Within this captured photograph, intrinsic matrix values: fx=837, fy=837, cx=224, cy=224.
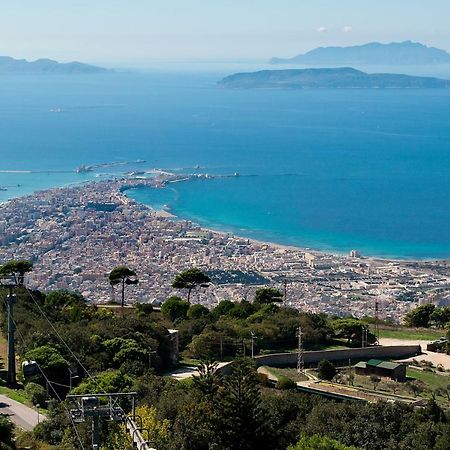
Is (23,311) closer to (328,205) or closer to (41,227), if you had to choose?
(41,227)

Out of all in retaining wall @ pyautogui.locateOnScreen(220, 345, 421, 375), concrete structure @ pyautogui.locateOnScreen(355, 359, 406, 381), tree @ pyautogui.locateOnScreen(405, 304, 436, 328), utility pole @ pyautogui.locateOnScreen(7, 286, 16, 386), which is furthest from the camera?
tree @ pyautogui.locateOnScreen(405, 304, 436, 328)

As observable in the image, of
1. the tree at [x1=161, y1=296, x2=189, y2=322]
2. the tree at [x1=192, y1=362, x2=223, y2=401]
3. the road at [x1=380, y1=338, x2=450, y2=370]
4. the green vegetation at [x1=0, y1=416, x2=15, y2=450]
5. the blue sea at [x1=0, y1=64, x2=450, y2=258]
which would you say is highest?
the green vegetation at [x1=0, y1=416, x2=15, y2=450]

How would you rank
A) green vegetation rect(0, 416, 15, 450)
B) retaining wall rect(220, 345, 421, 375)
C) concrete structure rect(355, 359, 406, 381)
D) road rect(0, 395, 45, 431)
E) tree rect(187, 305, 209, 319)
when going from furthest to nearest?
1. tree rect(187, 305, 209, 319)
2. retaining wall rect(220, 345, 421, 375)
3. concrete structure rect(355, 359, 406, 381)
4. road rect(0, 395, 45, 431)
5. green vegetation rect(0, 416, 15, 450)

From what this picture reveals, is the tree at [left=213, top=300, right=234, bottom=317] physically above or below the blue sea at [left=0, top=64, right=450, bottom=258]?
above

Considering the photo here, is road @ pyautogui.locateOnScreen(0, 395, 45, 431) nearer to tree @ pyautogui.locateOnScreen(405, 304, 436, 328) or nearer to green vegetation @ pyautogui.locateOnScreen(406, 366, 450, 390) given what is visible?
green vegetation @ pyautogui.locateOnScreen(406, 366, 450, 390)

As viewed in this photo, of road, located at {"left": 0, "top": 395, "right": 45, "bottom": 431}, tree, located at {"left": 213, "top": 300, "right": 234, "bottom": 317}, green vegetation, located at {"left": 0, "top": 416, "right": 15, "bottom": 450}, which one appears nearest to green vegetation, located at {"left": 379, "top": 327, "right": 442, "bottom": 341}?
tree, located at {"left": 213, "top": 300, "right": 234, "bottom": 317}

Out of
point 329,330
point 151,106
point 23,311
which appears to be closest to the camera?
point 23,311

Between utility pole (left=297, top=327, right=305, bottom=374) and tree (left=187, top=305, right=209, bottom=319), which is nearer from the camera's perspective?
utility pole (left=297, top=327, right=305, bottom=374)

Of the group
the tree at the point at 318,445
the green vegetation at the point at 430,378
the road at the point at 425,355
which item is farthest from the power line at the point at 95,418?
the road at the point at 425,355

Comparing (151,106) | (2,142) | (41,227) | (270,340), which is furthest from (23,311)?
(151,106)
